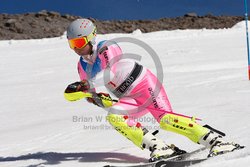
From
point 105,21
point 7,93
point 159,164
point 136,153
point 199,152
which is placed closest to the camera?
point 159,164

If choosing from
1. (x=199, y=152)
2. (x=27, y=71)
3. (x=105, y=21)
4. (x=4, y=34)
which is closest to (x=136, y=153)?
(x=199, y=152)

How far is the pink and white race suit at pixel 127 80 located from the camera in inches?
198

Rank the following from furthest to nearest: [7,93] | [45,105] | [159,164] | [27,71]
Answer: [27,71] < [7,93] < [45,105] < [159,164]

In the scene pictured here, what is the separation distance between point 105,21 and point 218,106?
4854 cm

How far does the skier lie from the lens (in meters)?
4.83

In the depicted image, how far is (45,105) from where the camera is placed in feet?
38.3

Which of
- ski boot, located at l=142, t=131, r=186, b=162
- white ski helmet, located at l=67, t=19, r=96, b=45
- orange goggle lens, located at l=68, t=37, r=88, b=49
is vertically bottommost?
ski boot, located at l=142, t=131, r=186, b=162

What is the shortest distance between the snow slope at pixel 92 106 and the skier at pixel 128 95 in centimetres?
46

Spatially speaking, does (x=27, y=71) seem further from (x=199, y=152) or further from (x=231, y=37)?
(x=199, y=152)

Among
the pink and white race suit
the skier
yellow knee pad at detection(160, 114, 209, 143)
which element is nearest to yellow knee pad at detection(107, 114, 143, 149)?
the skier

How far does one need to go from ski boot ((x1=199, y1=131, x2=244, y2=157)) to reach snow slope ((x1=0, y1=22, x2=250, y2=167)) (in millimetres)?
129

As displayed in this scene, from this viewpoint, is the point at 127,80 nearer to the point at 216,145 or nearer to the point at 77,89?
the point at 77,89

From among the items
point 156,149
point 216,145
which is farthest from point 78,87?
point 216,145

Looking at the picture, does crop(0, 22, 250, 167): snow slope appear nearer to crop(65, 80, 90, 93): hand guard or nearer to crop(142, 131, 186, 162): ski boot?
crop(142, 131, 186, 162): ski boot
